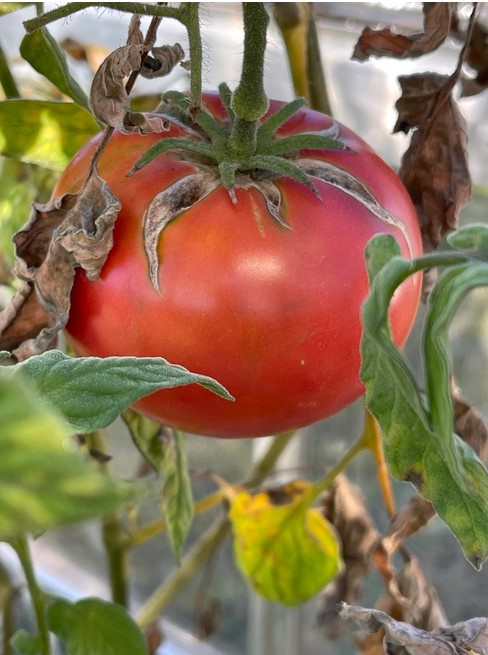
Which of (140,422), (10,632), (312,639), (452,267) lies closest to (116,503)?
(452,267)

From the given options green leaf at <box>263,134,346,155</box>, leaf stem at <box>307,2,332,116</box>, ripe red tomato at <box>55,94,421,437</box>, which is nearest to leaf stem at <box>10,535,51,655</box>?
ripe red tomato at <box>55,94,421,437</box>

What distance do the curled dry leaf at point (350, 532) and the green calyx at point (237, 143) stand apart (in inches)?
15.4

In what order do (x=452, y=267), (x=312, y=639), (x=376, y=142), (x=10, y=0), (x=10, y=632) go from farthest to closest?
1. (x=312, y=639)
2. (x=376, y=142)
3. (x=10, y=632)
4. (x=10, y=0)
5. (x=452, y=267)

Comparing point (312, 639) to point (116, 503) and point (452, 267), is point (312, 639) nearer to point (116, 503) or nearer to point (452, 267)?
Answer: point (452, 267)

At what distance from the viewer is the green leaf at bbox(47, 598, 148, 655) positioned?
420 mm

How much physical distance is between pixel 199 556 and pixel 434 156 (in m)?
0.45

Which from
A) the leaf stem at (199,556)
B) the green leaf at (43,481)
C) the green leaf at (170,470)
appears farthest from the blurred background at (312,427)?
the green leaf at (43,481)

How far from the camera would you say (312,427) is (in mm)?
1038

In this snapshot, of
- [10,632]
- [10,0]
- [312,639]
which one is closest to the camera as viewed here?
[10,0]

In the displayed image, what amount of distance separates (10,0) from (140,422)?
215 millimetres

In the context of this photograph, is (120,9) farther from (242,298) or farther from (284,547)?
(284,547)

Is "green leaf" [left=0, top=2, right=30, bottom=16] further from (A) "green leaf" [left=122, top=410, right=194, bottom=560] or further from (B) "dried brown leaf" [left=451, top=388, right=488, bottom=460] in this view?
(B) "dried brown leaf" [left=451, top=388, right=488, bottom=460]

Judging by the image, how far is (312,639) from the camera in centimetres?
113

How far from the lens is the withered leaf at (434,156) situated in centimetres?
41
